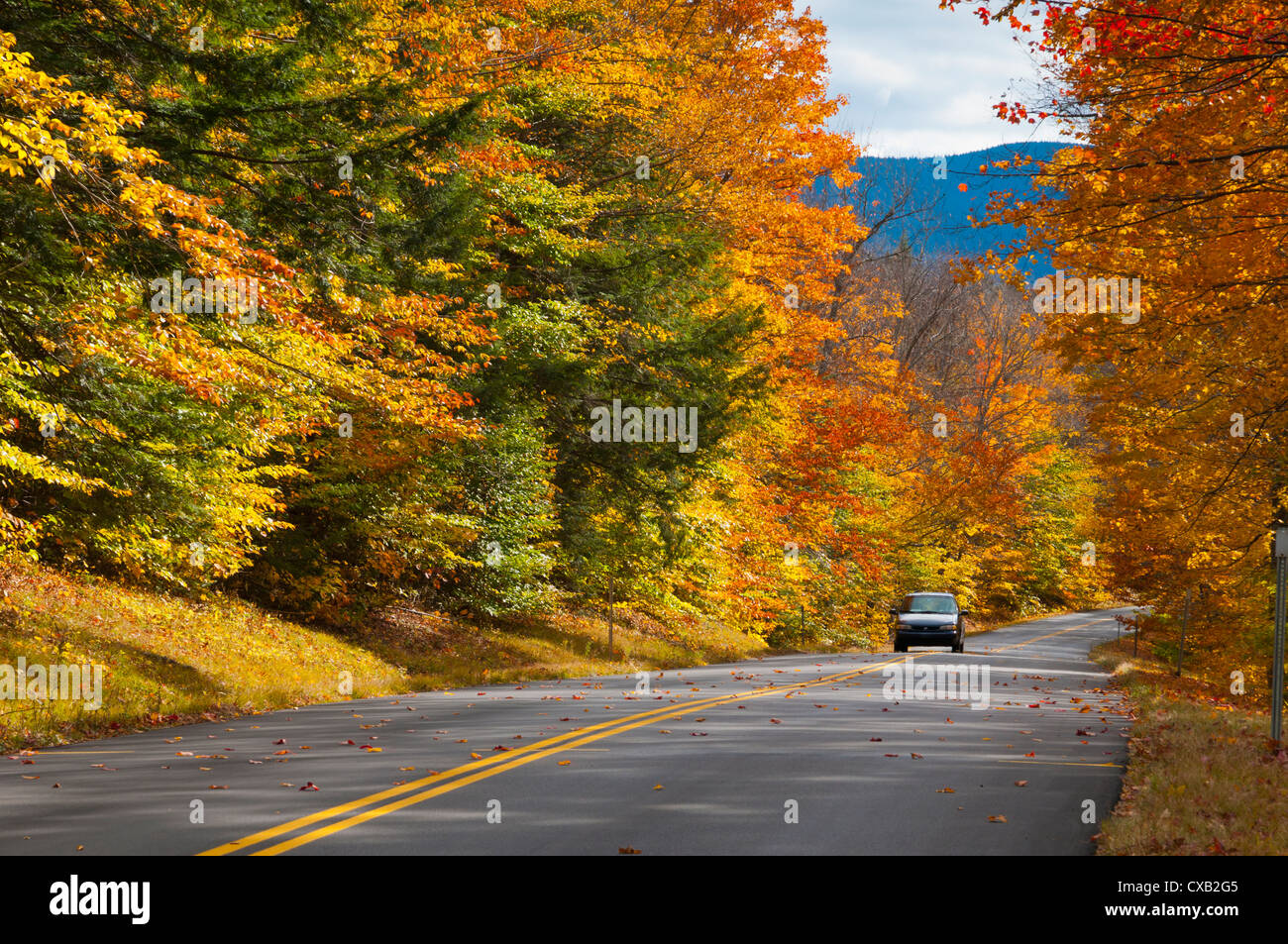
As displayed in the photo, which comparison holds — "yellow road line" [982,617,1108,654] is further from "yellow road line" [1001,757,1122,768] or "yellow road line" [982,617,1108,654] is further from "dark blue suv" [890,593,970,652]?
"yellow road line" [1001,757,1122,768]

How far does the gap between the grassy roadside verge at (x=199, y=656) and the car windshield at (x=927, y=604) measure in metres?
13.0

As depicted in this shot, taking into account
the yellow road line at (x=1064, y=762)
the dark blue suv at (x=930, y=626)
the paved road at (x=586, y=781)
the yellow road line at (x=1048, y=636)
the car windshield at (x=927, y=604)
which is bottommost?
the yellow road line at (x=1048, y=636)

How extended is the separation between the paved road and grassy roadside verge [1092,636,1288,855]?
0.92 feet

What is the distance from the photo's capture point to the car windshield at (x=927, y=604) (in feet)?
112

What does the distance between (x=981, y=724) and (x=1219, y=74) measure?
7.55 metres

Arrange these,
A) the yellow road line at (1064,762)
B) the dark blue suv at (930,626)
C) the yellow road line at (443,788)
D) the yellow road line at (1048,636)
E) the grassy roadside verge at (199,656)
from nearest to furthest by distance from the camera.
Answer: the yellow road line at (443,788)
the yellow road line at (1064,762)
the grassy roadside verge at (199,656)
the dark blue suv at (930,626)
the yellow road line at (1048,636)

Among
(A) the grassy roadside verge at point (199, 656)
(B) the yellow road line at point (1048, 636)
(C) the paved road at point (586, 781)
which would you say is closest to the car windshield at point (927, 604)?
(B) the yellow road line at point (1048, 636)

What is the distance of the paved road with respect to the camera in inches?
276

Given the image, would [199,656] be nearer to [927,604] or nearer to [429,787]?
[429,787]

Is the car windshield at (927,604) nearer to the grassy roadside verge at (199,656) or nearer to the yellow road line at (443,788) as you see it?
the grassy roadside verge at (199,656)

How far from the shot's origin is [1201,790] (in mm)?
8812

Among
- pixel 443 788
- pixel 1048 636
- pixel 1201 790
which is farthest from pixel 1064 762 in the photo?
pixel 1048 636

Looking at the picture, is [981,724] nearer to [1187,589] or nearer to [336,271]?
[336,271]

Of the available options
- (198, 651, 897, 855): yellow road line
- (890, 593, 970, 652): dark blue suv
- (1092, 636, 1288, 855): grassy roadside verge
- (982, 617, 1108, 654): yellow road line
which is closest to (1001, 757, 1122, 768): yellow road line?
(1092, 636, 1288, 855): grassy roadside verge
